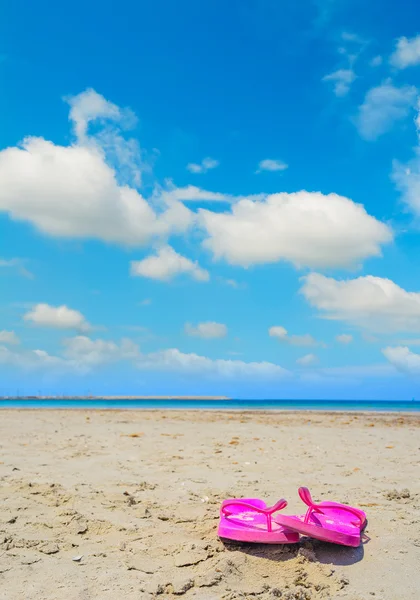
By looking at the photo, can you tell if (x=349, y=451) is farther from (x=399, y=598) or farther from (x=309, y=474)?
(x=399, y=598)

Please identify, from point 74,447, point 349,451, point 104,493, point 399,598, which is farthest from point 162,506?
point 349,451

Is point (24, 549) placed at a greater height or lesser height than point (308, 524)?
lesser

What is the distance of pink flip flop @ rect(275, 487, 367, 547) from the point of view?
367 centimetres

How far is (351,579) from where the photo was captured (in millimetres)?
3490

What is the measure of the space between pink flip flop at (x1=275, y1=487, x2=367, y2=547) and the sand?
0.45ft

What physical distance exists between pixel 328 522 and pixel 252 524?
26.2 inches

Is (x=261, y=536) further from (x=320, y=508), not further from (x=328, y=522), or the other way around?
(x=320, y=508)

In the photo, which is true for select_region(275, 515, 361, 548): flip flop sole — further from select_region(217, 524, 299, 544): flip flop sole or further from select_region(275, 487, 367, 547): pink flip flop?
select_region(217, 524, 299, 544): flip flop sole

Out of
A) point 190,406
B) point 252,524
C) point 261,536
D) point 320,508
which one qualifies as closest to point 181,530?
point 252,524

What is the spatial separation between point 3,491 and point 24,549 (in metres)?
1.70

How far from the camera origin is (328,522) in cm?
418

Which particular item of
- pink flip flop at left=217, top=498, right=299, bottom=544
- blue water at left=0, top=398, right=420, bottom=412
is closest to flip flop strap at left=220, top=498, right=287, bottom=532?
pink flip flop at left=217, top=498, right=299, bottom=544

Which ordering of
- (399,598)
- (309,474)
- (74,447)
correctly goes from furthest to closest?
(74,447), (309,474), (399,598)

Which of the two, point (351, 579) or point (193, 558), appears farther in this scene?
point (193, 558)
